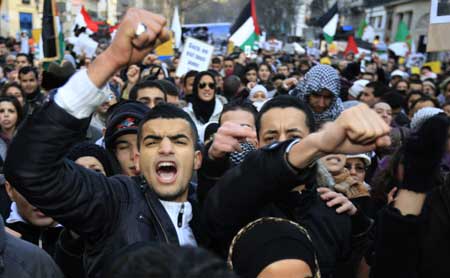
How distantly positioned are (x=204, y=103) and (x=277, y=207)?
443 centimetres

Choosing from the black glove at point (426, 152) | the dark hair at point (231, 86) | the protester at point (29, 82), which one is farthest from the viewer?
the dark hair at point (231, 86)

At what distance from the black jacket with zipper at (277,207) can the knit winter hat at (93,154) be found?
57.5 inches

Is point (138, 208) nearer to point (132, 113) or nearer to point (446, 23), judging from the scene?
point (132, 113)

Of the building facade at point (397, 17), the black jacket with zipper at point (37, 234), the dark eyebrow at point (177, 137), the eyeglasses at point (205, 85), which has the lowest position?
the black jacket with zipper at point (37, 234)

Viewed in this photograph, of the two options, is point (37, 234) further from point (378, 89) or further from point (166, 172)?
point (378, 89)

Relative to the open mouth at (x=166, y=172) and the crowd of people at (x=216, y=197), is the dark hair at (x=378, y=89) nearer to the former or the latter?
the crowd of people at (x=216, y=197)

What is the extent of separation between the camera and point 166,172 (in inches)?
84.4

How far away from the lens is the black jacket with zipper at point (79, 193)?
161cm

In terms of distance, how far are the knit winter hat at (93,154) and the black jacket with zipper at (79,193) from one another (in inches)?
46.7

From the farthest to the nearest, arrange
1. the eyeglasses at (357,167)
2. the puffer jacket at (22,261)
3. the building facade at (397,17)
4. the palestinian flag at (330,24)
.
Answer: the building facade at (397,17), the palestinian flag at (330,24), the eyeglasses at (357,167), the puffer jacket at (22,261)

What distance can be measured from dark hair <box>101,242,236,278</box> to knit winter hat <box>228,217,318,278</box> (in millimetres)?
493

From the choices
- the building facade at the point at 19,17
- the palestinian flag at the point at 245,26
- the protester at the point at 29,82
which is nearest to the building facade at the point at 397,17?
the palestinian flag at the point at 245,26

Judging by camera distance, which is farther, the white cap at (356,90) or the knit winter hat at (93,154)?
the white cap at (356,90)

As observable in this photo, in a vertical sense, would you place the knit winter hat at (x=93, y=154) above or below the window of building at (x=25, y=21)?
below
